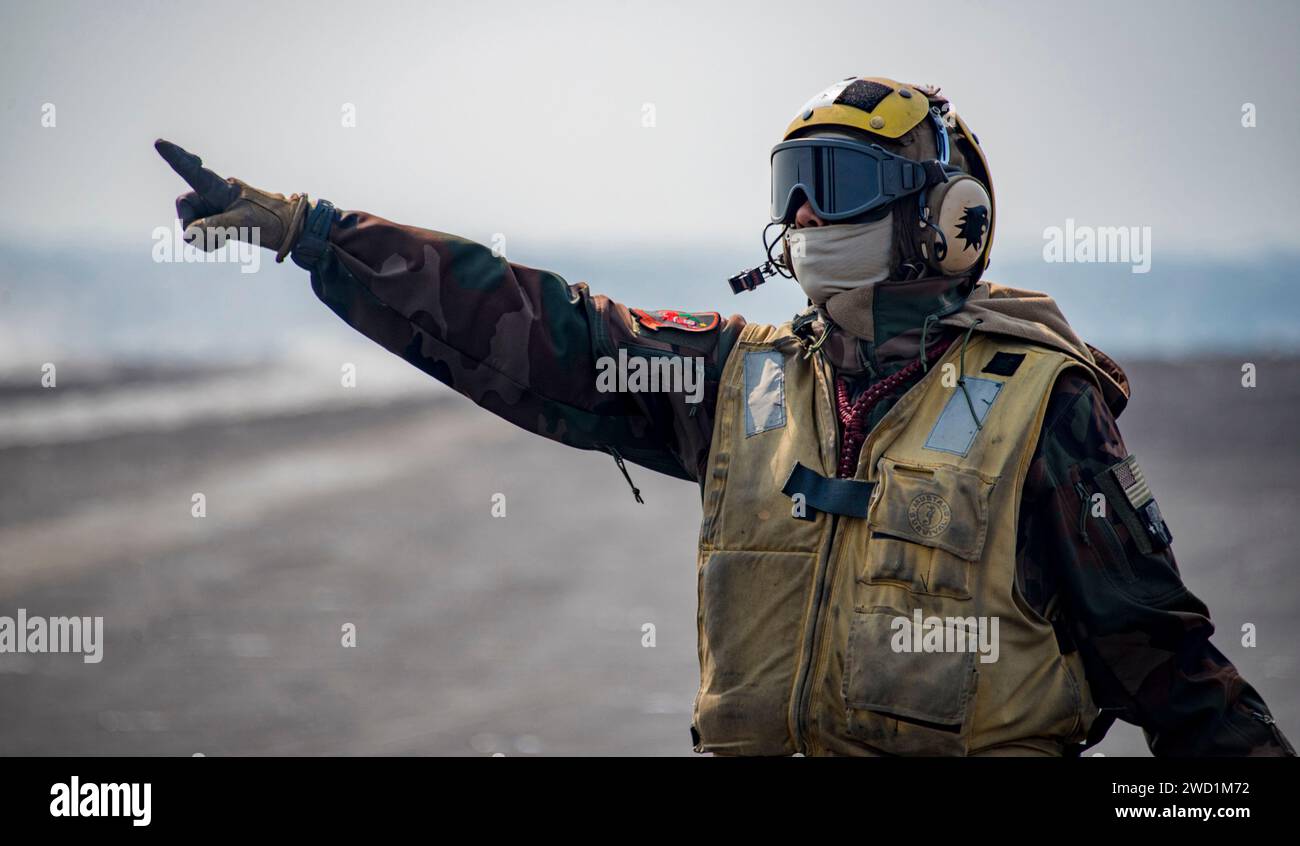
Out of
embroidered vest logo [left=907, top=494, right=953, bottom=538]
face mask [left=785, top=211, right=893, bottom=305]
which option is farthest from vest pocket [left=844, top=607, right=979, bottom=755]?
face mask [left=785, top=211, right=893, bottom=305]

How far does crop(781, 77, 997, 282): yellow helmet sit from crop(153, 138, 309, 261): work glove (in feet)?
4.07

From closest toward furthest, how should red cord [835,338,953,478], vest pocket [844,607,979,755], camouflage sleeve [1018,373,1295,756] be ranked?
vest pocket [844,607,979,755]
camouflage sleeve [1018,373,1295,756]
red cord [835,338,953,478]

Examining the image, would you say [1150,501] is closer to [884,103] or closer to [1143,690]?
[1143,690]

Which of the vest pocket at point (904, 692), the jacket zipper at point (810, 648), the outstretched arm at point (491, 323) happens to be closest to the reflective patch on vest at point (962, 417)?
the jacket zipper at point (810, 648)

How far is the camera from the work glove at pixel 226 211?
143 inches

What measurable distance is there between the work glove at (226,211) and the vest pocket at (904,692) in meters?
1.65

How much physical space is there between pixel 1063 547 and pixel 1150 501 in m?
0.24

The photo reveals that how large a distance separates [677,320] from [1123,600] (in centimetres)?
128

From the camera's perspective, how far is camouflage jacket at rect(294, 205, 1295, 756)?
3.60 meters

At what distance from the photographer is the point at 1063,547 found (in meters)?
3.60

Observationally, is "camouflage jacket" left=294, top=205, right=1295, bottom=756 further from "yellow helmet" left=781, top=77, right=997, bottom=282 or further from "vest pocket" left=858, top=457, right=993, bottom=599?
"yellow helmet" left=781, top=77, right=997, bottom=282

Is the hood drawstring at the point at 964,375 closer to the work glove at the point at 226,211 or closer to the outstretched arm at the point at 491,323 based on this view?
the outstretched arm at the point at 491,323

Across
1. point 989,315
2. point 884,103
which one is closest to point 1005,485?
point 989,315
